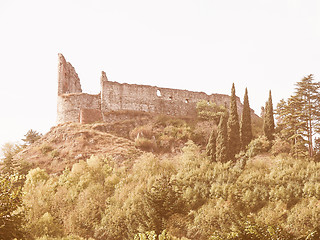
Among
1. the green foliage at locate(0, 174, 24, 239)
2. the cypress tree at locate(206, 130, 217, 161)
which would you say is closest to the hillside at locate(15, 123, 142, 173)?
the cypress tree at locate(206, 130, 217, 161)

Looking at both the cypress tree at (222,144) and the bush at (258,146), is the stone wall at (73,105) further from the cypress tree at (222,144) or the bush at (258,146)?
the bush at (258,146)

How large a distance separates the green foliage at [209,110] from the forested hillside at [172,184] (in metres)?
5.93

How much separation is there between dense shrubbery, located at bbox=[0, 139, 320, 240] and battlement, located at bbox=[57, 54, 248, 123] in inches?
577

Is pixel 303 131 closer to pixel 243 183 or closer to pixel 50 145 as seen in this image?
pixel 243 183

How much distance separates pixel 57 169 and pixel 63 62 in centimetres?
2073

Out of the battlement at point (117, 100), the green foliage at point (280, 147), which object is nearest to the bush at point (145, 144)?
the battlement at point (117, 100)

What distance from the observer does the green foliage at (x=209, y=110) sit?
46.6m

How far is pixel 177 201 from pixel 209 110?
24.0 meters

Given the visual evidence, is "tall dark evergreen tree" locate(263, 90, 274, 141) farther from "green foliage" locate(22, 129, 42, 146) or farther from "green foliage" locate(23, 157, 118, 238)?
"green foliage" locate(22, 129, 42, 146)

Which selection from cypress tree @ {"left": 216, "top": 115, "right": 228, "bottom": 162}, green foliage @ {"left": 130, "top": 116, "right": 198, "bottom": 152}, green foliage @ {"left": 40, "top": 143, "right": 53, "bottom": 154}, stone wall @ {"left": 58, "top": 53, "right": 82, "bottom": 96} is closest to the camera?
cypress tree @ {"left": 216, "top": 115, "right": 228, "bottom": 162}

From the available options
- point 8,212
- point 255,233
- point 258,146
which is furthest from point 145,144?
point 8,212

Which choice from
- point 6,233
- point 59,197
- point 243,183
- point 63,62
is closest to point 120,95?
point 63,62

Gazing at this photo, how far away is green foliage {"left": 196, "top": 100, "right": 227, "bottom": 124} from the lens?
46.6m

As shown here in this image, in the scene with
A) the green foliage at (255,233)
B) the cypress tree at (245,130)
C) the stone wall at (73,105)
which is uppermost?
the stone wall at (73,105)
